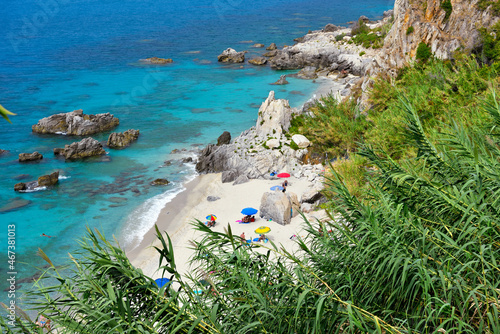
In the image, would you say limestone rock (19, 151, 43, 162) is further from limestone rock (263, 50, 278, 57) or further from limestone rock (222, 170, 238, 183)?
limestone rock (263, 50, 278, 57)

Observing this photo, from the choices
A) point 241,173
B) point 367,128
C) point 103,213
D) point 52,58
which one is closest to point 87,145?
point 103,213

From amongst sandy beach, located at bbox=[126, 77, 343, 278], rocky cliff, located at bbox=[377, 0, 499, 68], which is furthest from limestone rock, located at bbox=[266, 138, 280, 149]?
rocky cliff, located at bbox=[377, 0, 499, 68]

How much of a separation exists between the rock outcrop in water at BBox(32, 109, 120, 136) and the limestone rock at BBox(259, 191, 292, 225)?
32.2 m

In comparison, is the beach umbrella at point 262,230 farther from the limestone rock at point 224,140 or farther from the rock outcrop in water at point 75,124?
the rock outcrop in water at point 75,124

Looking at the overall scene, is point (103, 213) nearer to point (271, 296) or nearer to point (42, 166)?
point (42, 166)

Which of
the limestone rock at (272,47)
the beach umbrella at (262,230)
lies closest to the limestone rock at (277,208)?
the beach umbrella at (262,230)

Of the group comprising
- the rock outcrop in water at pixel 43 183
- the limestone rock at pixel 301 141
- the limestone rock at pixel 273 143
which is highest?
the limestone rock at pixel 301 141

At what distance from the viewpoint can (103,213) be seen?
114 feet

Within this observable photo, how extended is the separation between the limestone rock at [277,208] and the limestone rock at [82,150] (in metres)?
24.8

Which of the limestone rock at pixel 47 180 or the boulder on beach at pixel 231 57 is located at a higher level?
the boulder on beach at pixel 231 57

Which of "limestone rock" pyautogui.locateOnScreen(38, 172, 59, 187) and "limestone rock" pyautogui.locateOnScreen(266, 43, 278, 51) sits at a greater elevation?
"limestone rock" pyautogui.locateOnScreen(266, 43, 278, 51)

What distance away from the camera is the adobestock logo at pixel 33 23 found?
124775 mm

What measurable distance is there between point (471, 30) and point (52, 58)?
9450cm

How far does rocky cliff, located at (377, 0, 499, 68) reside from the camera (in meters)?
32.4
